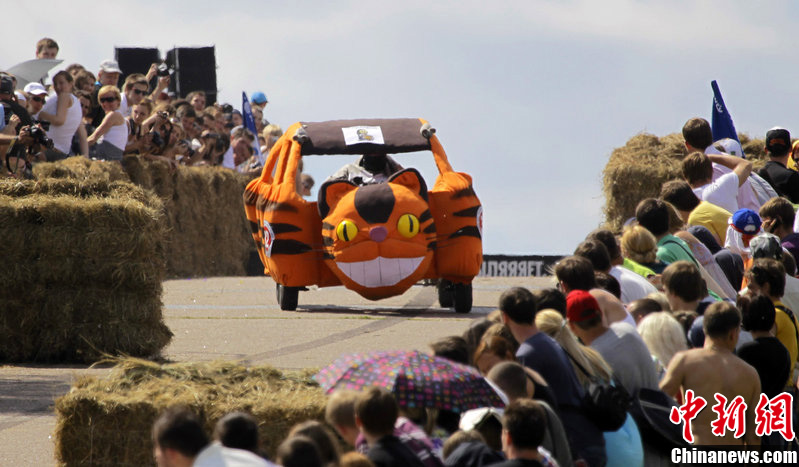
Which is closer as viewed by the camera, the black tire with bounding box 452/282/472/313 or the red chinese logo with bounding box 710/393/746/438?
the red chinese logo with bounding box 710/393/746/438

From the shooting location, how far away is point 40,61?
18078 millimetres

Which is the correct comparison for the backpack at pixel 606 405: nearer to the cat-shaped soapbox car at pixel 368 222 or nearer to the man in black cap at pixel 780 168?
the man in black cap at pixel 780 168

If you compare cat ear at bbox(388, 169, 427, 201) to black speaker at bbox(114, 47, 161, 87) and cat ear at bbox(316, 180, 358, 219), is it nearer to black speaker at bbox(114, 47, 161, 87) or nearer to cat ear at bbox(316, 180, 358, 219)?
cat ear at bbox(316, 180, 358, 219)

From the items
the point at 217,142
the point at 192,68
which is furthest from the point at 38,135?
the point at 192,68

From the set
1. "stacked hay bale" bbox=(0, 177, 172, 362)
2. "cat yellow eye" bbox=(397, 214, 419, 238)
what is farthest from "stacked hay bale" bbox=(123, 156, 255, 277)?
"stacked hay bale" bbox=(0, 177, 172, 362)

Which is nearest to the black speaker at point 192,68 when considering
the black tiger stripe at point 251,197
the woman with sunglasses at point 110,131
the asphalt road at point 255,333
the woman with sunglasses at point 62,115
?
the asphalt road at point 255,333

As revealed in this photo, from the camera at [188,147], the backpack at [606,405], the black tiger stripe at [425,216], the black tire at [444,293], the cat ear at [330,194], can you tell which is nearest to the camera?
the backpack at [606,405]

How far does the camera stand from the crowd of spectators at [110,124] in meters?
14.1

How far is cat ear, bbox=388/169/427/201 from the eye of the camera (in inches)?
606

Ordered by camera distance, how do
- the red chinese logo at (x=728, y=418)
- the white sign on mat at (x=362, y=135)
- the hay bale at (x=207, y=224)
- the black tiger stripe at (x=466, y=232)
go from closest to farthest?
the red chinese logo at (x=728, y=418) → the black tiger stripe at (x=466, y=232) → the white sign on mat at (x=362, y=135) → the hay bale at (x=207, y=224)

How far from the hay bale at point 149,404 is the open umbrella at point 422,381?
2.33 feet

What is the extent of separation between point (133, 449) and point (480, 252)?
30.4ft

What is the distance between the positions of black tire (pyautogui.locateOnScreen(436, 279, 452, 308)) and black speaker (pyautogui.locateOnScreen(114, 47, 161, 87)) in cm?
1294

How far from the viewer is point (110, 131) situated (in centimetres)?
1792
